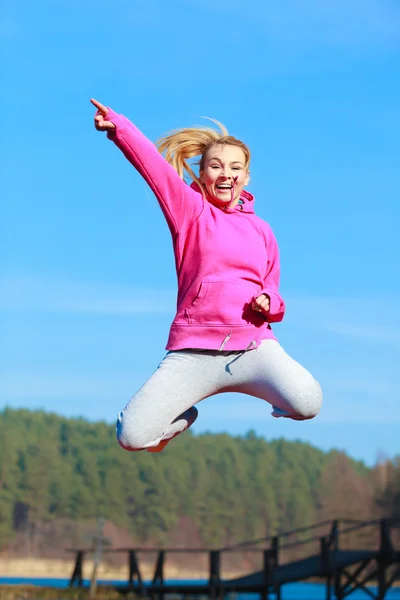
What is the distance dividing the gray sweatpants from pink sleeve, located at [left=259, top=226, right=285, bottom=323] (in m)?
0.15

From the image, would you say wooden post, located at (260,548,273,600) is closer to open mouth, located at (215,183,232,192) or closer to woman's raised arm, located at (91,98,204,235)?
open mouth, located at (215,183,232,192)

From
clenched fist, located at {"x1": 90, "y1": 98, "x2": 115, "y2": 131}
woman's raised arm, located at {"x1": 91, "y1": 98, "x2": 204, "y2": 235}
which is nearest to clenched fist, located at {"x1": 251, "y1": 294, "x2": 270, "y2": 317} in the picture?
woman's raised arm, located at {"x1": 91, "y1": 98, "x2": 204, "y2": 235}

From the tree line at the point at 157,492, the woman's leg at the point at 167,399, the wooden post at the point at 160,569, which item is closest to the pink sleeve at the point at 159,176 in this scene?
the woman's leg at the point at 167,399

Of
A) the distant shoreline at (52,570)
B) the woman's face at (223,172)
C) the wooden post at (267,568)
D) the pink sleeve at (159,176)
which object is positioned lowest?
the pink sleeve at (159,176)

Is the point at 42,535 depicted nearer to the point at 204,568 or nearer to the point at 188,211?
the point at 204,568

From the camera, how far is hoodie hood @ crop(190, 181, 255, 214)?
4.97 m

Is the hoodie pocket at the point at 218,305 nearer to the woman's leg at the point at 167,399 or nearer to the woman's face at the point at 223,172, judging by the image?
the woman's leg at the point at 167,399

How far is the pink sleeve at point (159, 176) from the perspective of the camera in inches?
180

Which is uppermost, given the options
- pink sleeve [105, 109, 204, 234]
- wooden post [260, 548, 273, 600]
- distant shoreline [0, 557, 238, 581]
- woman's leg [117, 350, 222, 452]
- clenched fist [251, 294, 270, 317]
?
distant shoreline [0, 557, 238, 581]

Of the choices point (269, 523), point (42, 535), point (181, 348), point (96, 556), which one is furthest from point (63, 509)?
point (181, 348)

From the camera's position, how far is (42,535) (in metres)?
83.5

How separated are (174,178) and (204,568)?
75316 millimetres

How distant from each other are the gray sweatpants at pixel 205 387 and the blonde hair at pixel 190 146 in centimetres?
89

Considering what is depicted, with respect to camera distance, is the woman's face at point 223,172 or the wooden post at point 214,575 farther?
the wooden post at point 214,575
